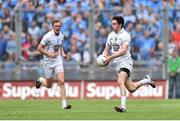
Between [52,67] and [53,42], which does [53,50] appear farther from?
[52,67]

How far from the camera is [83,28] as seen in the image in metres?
26.8

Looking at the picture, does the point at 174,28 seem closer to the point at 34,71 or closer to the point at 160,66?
the point at 160,66

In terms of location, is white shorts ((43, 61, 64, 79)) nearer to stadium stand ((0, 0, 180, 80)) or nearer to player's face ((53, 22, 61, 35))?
player's face ((53, 22, 61, 35))

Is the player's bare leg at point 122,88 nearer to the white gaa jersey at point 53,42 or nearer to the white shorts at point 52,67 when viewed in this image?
the white shorts at point 52,67

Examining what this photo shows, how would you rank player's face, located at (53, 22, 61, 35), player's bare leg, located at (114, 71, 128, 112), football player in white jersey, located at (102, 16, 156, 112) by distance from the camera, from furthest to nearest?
player's face, located at (53, 22, 61, 35), football player in white jersey, located at (102, 16, 156, 112), player's bare leg, located at (114, 71, 128, 112)

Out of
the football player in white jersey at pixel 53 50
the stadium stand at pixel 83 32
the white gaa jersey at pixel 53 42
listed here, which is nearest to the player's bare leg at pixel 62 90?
the football player in white jersey at pixel 53 50

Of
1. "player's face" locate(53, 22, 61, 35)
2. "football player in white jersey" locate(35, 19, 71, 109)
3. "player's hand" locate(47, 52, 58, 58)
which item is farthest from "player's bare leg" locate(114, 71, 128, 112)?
"player's hand" locate(47, 52, 58, 58)

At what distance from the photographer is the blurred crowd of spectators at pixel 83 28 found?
26.6 meters

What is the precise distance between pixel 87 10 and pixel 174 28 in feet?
11.3

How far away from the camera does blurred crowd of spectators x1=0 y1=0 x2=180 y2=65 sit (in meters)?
26.6

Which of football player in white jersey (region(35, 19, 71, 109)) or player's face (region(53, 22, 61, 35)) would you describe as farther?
football player in white jersey (region(35, 19, 71, 109))

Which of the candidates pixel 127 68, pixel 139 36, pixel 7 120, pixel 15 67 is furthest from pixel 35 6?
pixel 7 120

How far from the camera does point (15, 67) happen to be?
88.3ft

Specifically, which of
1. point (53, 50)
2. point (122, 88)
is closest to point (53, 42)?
point (53, 50)
